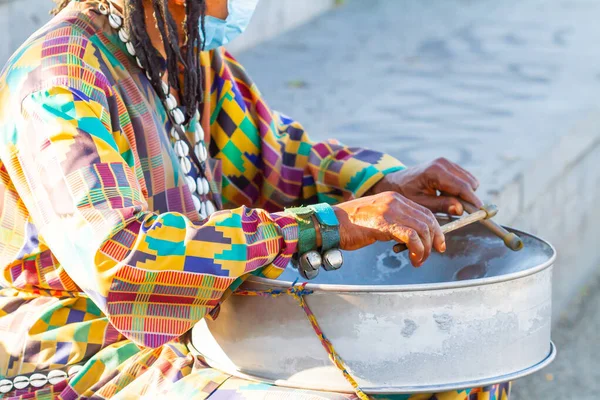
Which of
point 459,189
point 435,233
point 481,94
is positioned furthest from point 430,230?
point 481,94

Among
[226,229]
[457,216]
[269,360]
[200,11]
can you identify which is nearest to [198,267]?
[226,229]

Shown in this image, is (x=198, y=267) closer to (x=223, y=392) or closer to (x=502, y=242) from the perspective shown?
(x=223, y=392)

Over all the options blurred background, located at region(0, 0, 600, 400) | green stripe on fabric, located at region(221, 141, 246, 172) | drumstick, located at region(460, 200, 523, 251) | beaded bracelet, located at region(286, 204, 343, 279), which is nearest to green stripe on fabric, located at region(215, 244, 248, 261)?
beaded bracelet, located at region(286, 204, 343, 279)

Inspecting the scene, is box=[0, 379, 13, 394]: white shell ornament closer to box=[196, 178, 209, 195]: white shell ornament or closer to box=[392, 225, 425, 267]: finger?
box=[196, 178, 209, 195]: white shell ornament

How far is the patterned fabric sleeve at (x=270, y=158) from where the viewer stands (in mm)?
2348

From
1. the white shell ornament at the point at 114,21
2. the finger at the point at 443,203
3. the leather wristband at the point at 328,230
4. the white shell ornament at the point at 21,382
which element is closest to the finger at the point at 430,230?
the leather wristband at the point at 328,230

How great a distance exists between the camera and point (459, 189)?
7.14ft

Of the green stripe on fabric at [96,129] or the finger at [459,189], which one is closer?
the green stripe on fabric at [96,129]

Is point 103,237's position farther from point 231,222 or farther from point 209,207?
point 209,207

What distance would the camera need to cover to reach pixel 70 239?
1661 mm

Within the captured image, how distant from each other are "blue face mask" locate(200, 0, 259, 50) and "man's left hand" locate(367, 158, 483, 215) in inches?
19.9

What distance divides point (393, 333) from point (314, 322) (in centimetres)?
13

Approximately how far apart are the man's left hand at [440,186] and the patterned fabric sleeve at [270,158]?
0.30ft

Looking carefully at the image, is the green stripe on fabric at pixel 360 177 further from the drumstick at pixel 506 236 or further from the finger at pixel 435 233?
the finger at pixel 435 233
